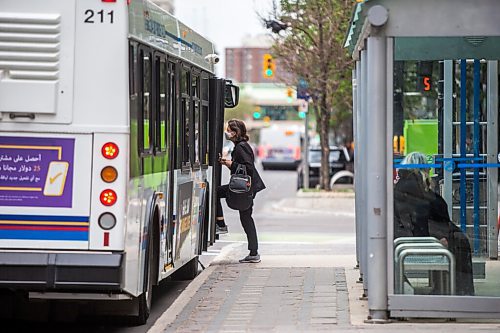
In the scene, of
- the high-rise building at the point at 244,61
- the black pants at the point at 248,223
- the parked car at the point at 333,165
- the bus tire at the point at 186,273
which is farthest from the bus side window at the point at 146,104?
the high-rise building at the point at 244,61

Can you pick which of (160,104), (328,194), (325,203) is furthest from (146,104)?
(328,194)

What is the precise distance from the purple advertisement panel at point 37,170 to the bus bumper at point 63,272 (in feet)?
1.49

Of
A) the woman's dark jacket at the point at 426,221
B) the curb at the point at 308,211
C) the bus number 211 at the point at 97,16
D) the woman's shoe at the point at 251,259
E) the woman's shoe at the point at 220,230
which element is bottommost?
the woman's shoe at the point at 251,259

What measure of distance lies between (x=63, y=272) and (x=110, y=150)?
1059mm

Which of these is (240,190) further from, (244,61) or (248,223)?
(244,61)

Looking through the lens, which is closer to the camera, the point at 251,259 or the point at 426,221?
the point at 426,221

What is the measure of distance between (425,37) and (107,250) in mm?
3244

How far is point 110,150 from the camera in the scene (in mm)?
9406

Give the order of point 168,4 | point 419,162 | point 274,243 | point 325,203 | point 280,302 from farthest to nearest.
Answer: point 168,4
point 325,203
point 274,243
point 280,302
point 419,162

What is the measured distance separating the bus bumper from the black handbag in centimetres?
587

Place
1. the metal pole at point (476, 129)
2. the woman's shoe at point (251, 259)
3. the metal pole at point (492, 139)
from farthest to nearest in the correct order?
the woman's shoe at point (251, 259), the metal pole at point (492, 139), the metal pole at point (476, 129)

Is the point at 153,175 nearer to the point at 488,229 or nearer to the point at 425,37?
the point at 425,37

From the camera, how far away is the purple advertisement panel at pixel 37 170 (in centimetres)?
941

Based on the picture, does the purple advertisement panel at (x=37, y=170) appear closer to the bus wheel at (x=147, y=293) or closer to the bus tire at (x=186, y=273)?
the bus wheel at (x=147, y=293)
